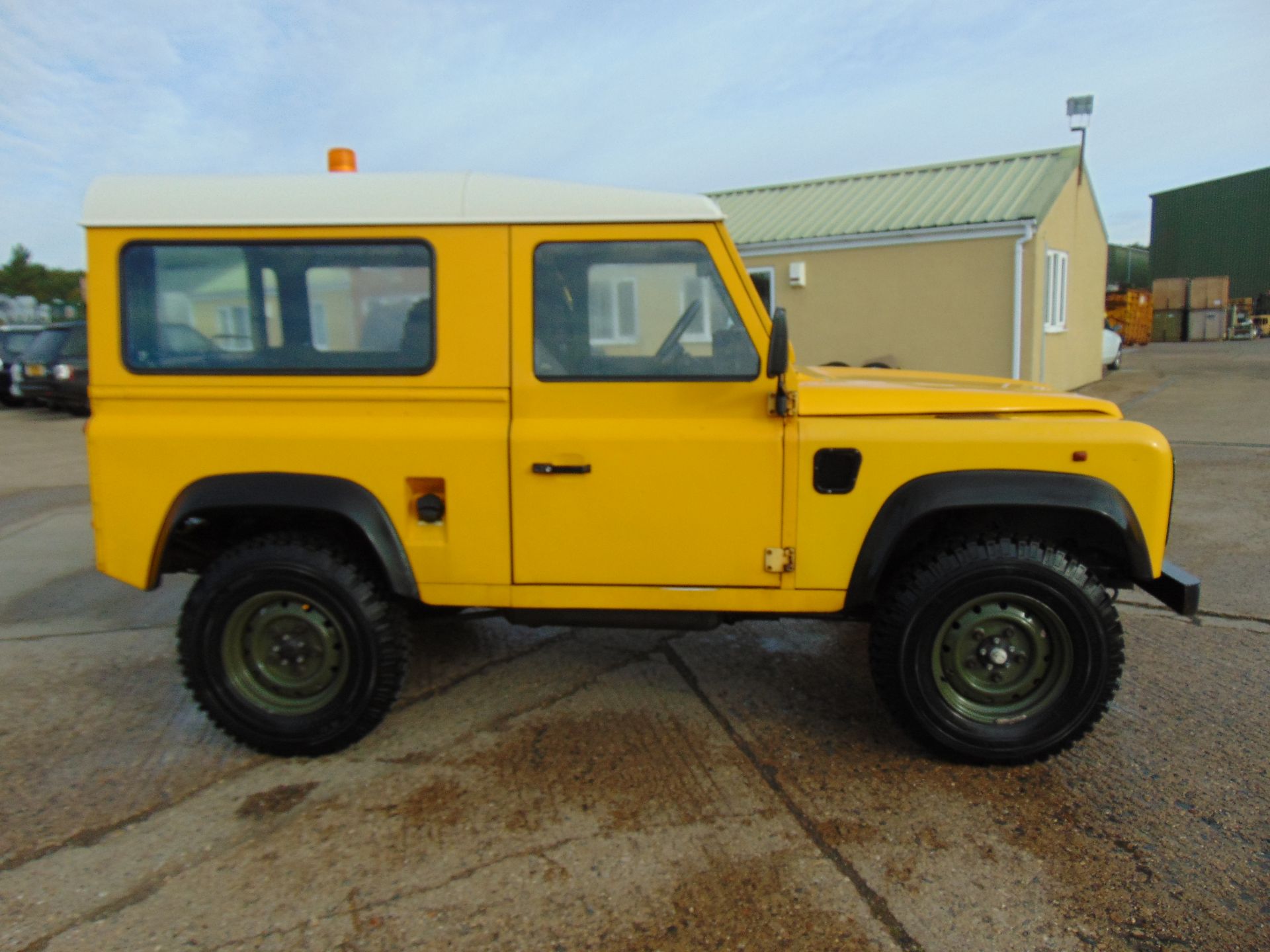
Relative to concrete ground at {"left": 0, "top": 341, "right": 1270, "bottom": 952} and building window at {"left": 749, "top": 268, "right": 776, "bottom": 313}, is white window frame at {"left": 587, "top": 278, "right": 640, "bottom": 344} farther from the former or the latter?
building window at {"left": 749, "top": 268, "right": 776, "bottom": 313}

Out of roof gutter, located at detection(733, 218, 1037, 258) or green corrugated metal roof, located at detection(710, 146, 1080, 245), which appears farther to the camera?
green corrugated metal roof, located at detection(710, 146, 1080, 245)

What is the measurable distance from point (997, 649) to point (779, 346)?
55.1 inches

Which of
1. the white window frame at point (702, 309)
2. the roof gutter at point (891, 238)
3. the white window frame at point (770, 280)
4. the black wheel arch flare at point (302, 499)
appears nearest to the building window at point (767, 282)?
the white window frame at point (770, 280)

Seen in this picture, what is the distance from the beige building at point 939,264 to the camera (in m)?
14.0

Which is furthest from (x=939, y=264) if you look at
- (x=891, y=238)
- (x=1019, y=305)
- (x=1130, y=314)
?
(x=1130, y=314)

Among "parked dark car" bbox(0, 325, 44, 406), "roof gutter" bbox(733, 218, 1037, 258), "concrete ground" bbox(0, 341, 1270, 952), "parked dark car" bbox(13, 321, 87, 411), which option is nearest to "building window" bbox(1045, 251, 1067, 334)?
"roof gutter" bbox(733, 218, 1037, 258)

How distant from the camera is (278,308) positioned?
3.38m

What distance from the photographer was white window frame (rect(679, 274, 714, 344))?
10.8 ft

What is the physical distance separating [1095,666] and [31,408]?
20346 millimetres

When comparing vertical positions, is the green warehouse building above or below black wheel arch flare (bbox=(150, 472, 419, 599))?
above

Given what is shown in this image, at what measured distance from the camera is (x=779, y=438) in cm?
323

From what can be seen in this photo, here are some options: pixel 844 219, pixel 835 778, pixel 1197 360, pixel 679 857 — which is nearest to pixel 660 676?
pixel 835 778

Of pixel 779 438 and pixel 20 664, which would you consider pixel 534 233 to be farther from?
pixel 20 664

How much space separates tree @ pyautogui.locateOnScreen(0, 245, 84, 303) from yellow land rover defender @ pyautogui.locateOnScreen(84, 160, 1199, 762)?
43.3 meters
